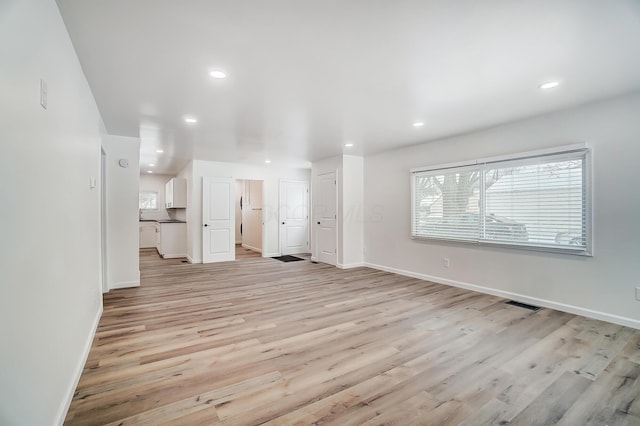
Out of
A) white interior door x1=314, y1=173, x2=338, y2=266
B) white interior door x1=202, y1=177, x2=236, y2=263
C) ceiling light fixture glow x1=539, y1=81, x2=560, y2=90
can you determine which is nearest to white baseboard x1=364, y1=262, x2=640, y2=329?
white interior door x1=314, y1=173, x2=338, y2=266

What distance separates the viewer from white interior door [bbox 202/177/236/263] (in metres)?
6.93

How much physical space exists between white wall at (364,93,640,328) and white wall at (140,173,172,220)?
29.3 feet

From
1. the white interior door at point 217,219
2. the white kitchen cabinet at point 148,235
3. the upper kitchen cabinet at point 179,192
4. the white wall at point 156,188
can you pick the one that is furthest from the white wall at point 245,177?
the white kitchen cabinet at point 148,235

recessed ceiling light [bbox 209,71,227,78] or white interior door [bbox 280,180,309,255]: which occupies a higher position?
recessed ceiling light [bbox 209,71,227,78]

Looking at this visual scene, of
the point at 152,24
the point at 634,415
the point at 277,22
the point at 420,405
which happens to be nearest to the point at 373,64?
the point at 277,22

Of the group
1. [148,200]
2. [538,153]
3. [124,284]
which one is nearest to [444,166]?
[538,153]

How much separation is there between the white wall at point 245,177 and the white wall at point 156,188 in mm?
2088

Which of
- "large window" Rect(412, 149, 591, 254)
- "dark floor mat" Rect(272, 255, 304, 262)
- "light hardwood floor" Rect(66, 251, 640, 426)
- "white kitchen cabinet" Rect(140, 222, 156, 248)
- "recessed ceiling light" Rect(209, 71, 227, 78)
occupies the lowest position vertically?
"light hardwood floor" Rect(66, 251, 640, 426)

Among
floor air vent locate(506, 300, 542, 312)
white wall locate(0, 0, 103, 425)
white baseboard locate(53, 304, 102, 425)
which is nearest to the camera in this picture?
white wall locate(0, 0, 103, 425)

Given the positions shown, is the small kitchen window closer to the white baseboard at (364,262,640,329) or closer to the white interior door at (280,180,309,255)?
the white interior door at (280,180,309,255)

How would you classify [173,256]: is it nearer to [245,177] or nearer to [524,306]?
[245,177]

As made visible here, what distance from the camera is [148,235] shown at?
9531 millimetres

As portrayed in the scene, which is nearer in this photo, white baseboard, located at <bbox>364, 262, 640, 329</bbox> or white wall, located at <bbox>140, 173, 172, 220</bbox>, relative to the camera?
white baseboard, located at <bbox>364, 262, 640, 329</bbox>

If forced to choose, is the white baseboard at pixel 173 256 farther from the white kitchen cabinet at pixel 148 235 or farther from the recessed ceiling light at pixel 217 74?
A: the recessed ceiling light at pixel 217 74
